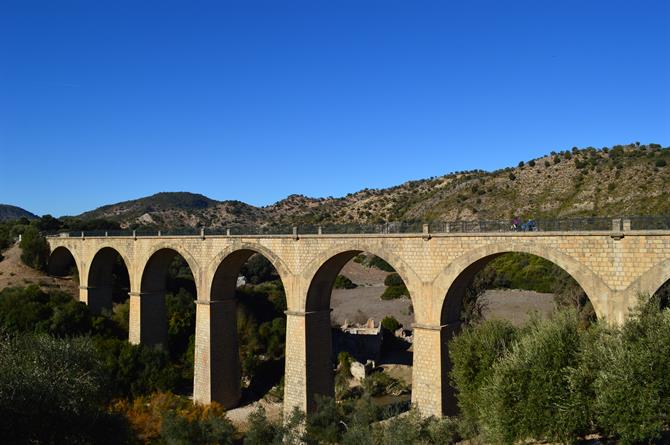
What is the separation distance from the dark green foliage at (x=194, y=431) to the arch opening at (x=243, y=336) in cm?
566

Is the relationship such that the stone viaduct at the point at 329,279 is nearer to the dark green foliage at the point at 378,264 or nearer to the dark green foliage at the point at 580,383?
the dark green foliage at the point at 580,383

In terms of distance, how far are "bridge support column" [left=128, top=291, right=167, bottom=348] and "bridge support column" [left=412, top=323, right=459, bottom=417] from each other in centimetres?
1817

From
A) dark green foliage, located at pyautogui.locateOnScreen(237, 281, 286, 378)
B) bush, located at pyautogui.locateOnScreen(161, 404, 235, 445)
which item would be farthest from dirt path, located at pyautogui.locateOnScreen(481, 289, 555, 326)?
bush, located at pyautogui.locateOnScreen(161, 404, 235, 445)

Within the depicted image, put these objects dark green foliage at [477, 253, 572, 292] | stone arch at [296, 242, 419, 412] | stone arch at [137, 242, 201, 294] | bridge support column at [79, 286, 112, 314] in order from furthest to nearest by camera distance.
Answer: dark green foliage at [477, 253, 572, 292] < bridge support column at [79, 286, 112, 314] < stone arch at [137, 242, 201, 294] < stone arch at [296, 242, 419, 412]

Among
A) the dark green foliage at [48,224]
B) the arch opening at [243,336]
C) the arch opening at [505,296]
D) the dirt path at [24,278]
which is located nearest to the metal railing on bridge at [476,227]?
the arch opening at [505,296]

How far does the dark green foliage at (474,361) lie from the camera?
16359 mm

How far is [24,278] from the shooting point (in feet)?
137

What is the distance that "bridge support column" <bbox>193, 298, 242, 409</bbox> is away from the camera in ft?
87.9

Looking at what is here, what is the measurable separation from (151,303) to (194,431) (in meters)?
13.1

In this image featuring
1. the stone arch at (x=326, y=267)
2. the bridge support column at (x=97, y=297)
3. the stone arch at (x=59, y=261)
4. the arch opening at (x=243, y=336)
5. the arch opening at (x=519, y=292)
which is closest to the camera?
the stone arch at (x=326, y=267)

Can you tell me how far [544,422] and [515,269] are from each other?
1535 inches

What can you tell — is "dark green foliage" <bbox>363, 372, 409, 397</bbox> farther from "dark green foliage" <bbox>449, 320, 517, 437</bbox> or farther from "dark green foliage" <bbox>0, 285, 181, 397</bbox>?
"dark green foliage" <bbox>449, 320, 517, 437</bbox>

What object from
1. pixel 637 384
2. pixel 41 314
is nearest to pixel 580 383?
pixel 637 384

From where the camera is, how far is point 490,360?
53.8ft
